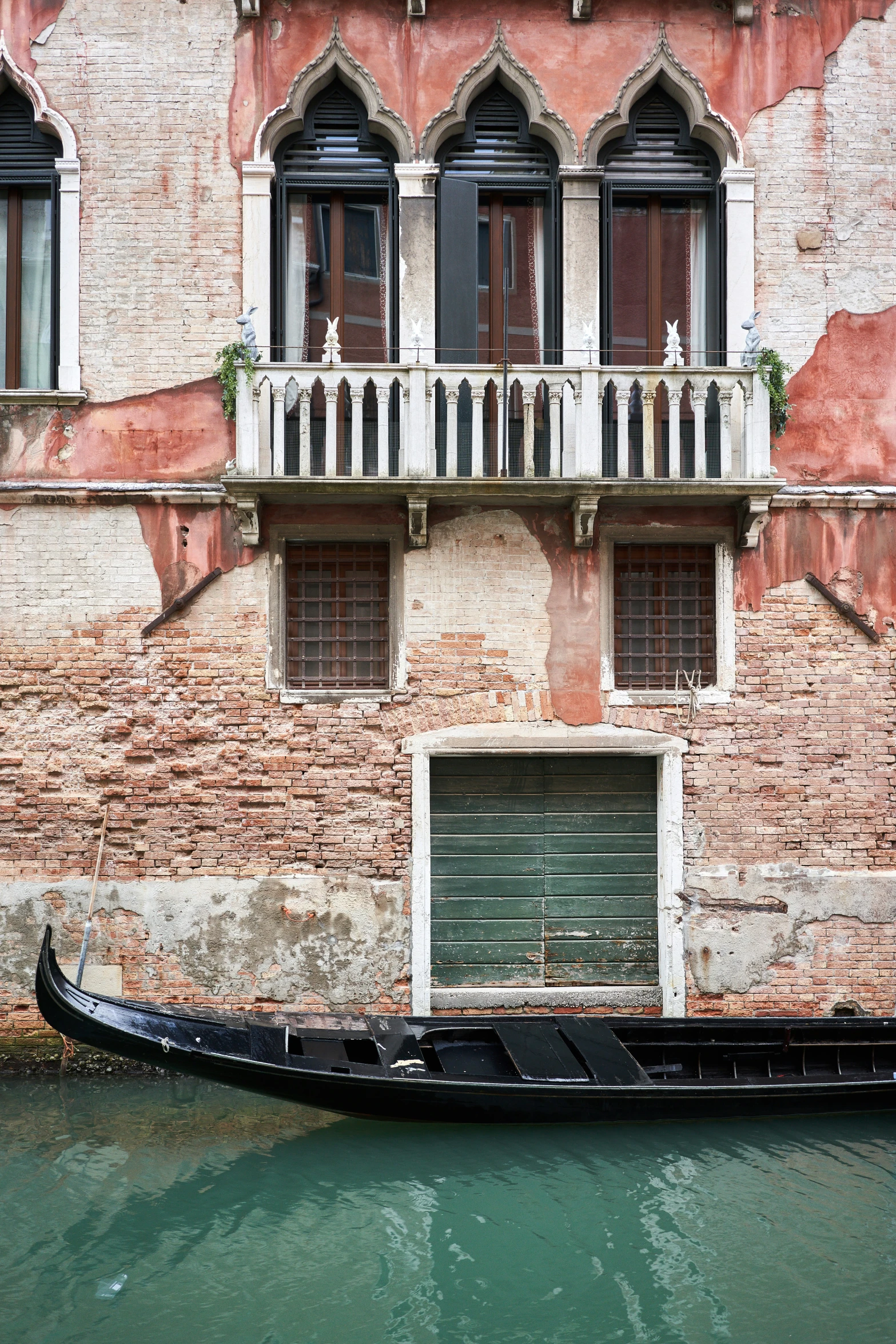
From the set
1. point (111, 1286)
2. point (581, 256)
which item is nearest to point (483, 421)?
point (581, 256)

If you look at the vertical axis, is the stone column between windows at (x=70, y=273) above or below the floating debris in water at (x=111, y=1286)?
above

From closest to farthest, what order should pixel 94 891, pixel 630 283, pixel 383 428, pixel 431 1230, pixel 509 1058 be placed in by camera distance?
pixel 431 1230 < pixel 509 1058 < pixel 94 891 < pixel 383 428 < pixel 630 283

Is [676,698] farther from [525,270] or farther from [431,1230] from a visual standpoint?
[431,1230]

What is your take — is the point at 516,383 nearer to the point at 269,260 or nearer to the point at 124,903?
the point at 269,260

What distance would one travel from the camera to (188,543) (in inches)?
289

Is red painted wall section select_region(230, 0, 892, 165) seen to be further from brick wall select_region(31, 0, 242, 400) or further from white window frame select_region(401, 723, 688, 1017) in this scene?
white window frame select_region(401, 723, 688, 1017)

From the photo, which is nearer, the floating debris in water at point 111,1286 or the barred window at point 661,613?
the floating debris in water at point 111,1286

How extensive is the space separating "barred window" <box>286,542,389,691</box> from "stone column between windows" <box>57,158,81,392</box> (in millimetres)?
1838

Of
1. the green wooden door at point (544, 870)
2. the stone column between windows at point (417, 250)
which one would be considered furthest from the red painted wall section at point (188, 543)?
the green wooden door at point (544, 870)

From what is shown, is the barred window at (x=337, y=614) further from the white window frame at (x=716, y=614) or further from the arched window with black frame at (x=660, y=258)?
the arched window with black frame at (x=660, y=258)

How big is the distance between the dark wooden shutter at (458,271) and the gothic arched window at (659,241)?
94 cm

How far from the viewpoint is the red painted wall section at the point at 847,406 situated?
296 inches

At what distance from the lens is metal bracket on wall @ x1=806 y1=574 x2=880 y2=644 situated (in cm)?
745

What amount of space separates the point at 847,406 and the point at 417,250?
311cm
